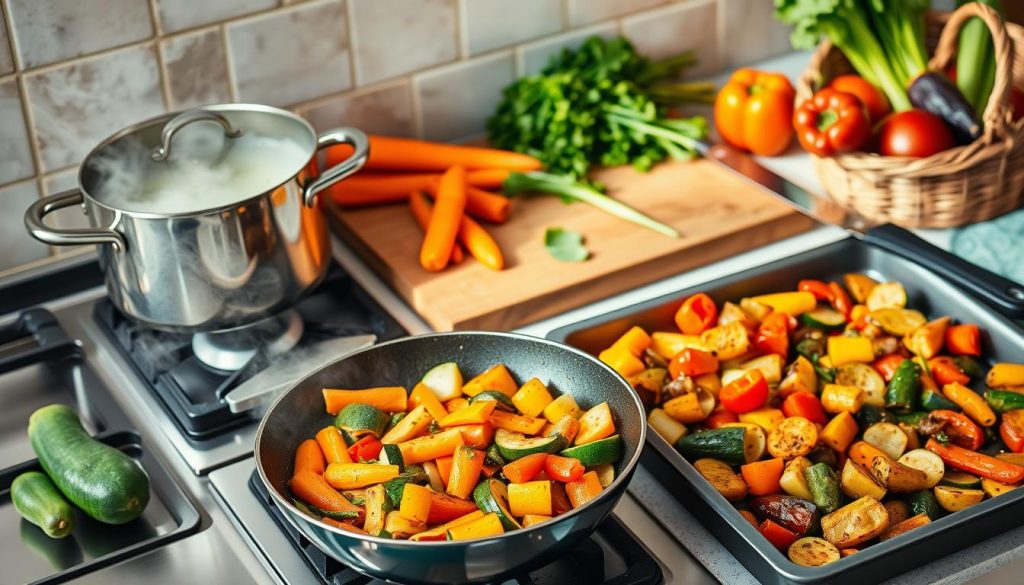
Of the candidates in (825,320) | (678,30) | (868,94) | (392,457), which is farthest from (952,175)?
(392,457)

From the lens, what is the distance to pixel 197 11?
1532 mm

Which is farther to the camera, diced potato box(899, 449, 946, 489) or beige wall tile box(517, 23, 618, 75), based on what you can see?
beige wall tile box(517, 23, 618, 75)

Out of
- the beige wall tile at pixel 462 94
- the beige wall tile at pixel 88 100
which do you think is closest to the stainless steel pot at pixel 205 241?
the beige wall tile at pixel 88 100

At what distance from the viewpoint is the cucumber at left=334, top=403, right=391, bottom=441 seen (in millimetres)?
1148

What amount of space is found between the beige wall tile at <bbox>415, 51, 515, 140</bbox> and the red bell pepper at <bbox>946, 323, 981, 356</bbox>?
0.76 m

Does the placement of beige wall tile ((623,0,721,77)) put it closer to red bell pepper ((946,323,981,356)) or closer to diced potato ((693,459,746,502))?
red bell pepper ((946,323,981,356))

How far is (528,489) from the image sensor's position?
104 cm

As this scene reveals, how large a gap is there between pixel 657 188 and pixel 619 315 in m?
0.37

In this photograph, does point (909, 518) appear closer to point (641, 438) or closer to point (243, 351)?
point (641, 438)

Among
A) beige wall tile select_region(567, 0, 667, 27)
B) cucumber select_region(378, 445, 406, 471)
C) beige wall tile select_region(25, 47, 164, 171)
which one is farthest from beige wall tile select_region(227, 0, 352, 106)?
cucumber select_region(378, 445, 406, 471)

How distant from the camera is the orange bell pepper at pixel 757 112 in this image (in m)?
1.74

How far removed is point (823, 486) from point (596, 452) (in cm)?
23

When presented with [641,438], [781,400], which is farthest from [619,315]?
[641,438]

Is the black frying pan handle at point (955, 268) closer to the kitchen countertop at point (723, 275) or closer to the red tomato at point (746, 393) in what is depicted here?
the kitchen countertop at point (723, 275)
